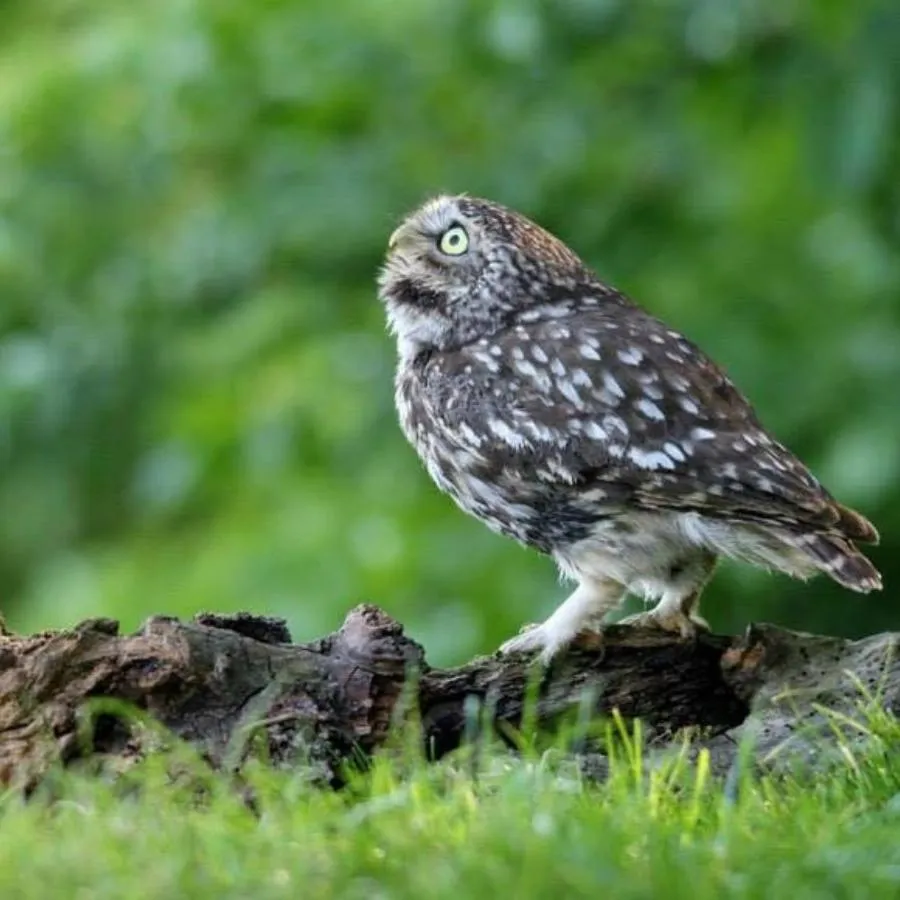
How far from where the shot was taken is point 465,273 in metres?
6.41

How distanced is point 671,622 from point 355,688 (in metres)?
1.05

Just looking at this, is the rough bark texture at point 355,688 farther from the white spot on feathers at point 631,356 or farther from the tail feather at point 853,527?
the white spot on feathers at point 631,356

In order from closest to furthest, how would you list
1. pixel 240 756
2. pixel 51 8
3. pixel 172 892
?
pixel 172 892 → pixel 240 756 → pixel 51 8

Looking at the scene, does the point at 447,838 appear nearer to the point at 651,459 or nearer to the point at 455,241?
the point at 651,459

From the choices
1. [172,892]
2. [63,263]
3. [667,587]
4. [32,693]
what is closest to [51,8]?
[63,263]

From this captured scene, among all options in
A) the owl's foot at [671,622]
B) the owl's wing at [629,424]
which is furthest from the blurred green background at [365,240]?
the owl's foot at [671,622]

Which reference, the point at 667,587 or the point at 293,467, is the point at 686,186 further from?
the point at 667,587

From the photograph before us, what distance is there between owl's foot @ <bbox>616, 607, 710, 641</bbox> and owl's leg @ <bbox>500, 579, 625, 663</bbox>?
2.9 inches

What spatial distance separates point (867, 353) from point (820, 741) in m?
3.97

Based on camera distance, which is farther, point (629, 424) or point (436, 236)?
point (436, 236)

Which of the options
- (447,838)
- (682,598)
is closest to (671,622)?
(682,598)

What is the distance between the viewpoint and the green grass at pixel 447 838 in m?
Result: 3.59

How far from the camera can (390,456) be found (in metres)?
8.99

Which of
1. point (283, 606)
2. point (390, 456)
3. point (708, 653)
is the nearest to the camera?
point (708, 653)
